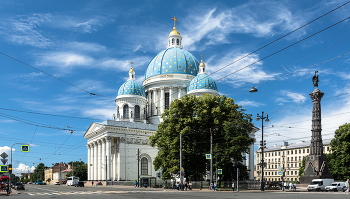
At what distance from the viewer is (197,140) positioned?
49906 millimetres

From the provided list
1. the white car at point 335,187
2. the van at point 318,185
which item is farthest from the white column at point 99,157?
the white car at point 335,187

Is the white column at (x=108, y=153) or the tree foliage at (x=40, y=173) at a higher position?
the white column at (x=108, y=153)

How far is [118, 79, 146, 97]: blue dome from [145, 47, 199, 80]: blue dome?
559 cm

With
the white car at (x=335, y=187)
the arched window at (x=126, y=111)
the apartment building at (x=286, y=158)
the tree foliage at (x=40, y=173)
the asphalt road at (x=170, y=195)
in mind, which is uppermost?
the arched window at (x=126, y=111)

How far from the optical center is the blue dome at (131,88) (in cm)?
8262

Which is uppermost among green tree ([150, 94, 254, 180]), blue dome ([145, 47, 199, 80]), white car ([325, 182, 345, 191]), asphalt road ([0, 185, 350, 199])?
blue dome ([145, 47, 199, 80])

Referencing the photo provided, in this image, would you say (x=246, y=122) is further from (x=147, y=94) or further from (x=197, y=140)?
(x=147, y=94)

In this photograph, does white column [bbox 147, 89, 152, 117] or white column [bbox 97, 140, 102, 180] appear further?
white column [bbox 147, 89, 152, 117]

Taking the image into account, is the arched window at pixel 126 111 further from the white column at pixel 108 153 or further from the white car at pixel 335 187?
the white car at pixel 335 187

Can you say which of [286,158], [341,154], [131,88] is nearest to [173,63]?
[131,88]

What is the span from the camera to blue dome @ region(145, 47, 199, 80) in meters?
85.6

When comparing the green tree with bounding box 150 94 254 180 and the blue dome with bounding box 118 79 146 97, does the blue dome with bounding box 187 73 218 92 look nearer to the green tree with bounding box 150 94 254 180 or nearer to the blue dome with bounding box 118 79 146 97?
the blue dome with bounding box 118 79 146 97

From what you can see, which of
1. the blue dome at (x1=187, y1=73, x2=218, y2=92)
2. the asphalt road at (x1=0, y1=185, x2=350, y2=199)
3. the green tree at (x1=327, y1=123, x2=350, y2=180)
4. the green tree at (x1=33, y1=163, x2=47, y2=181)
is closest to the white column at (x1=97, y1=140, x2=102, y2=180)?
the blue dome at (x1=187, y1=73, x2=218, y2=92)

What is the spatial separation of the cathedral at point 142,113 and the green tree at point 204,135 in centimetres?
2131
